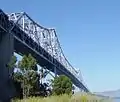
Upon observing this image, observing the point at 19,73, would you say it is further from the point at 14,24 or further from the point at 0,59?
the point at 14,24

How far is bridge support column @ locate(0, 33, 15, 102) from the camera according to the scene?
98.8ft

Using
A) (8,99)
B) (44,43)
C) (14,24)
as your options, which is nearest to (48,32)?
(44,43)

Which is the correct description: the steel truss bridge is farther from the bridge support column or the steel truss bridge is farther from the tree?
the tree

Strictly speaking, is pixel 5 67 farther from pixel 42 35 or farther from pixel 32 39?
pixel 42 35

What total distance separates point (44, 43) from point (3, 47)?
24.8m

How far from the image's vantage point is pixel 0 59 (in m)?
30.7

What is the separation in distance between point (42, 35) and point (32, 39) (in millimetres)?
11352

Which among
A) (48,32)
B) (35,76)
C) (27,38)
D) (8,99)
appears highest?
(48,32)

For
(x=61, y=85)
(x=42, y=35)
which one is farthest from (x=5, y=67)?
(x=42, y=35)

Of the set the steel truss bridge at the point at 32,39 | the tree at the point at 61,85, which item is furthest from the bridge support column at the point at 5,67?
the tree at the point at 61,85

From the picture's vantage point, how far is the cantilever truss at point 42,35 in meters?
41.5

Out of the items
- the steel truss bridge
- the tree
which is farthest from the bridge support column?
the tree

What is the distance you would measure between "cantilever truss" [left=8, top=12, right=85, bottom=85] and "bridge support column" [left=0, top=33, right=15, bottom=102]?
6.15 meters

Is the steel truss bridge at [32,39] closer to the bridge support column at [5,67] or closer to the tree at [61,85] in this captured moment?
the bridge support column at [5,67]
